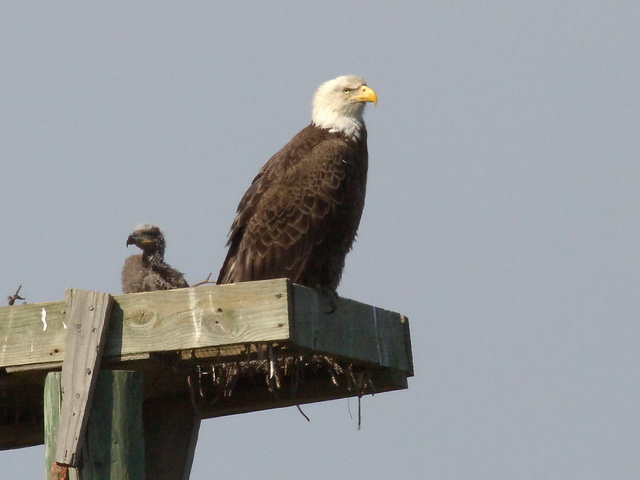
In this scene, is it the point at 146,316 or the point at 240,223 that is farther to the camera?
the point at 240,223

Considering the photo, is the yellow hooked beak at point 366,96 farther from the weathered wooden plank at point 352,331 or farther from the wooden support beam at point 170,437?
the wooden support beam at point 170,437

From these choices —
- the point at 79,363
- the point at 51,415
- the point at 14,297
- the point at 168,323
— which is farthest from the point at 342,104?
the point at 51,415

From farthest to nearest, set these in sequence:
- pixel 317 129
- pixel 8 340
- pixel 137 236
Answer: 1. pixel 137 236
2. pixel 317 129
3. pixel 8 340

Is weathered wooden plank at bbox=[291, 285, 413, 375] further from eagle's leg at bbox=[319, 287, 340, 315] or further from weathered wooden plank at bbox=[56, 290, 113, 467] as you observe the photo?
weathered wooden plank at bbox=[56, 290, 113, 467]

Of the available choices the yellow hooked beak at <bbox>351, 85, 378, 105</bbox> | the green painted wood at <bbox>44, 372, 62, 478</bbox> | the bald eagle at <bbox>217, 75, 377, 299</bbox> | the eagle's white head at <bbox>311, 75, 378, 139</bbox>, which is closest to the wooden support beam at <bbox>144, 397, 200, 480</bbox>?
the green painted wood at <bbox>44, 372, 62, 478</bbox>

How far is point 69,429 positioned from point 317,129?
371cm

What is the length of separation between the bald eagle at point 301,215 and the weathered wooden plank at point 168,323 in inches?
81.8

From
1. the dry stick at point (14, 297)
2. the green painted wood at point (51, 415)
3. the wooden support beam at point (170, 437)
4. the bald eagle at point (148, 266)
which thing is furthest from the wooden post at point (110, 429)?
the bald eagle at point (148, 266)

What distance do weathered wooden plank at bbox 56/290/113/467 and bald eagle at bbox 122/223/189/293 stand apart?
3.61 m

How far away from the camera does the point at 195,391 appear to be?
6.11 m

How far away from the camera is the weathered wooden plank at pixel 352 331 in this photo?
17.6 ft

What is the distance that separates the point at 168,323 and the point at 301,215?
2.40 metres

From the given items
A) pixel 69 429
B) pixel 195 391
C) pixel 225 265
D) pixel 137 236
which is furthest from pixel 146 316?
pixel 137 236

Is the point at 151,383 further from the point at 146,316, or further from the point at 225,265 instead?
the point at 225,265
